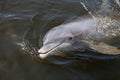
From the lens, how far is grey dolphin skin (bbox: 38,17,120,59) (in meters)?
6.21

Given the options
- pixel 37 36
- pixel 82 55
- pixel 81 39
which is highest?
pixel 37 36

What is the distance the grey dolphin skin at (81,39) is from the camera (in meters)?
6.21

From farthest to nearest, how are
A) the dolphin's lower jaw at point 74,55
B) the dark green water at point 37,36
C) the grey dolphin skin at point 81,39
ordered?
the grey dolphin skin at point 81,39
the dolphin's lower jaw at point 74,55
the dark green water at point 37,36

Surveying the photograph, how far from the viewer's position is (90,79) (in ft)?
18.4

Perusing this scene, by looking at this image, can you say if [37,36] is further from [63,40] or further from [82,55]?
[82,55]

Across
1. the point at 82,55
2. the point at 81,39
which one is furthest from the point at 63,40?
the point at 82,55

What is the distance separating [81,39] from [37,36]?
116 cm

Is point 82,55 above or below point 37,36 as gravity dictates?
below

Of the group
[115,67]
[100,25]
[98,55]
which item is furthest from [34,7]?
[115,67]

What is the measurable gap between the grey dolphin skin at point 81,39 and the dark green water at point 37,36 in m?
0.39

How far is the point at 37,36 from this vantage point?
678cm

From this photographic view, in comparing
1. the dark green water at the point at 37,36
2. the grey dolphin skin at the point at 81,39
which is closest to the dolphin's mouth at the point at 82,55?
the grey dolphin skin at the point at 81,39

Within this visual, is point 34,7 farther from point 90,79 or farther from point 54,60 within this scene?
point 90,79

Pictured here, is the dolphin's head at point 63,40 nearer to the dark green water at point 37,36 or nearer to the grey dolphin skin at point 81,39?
the grey dolphin skin at point 81,39
